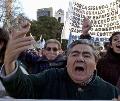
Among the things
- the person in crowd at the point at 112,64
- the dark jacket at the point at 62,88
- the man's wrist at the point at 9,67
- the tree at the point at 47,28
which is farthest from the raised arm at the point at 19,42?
the tree at the point at 47,28

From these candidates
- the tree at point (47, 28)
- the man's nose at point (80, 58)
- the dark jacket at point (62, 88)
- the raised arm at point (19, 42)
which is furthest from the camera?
the tree at point (47, 28)

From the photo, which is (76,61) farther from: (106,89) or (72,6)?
(72,6)

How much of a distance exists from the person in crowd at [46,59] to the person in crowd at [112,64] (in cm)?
47

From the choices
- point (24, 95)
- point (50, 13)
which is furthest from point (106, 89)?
point (50, 13)

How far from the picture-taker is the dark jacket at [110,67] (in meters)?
5.08

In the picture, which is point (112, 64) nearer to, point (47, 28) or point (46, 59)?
point (46, 59)

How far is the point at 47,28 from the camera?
57.0m

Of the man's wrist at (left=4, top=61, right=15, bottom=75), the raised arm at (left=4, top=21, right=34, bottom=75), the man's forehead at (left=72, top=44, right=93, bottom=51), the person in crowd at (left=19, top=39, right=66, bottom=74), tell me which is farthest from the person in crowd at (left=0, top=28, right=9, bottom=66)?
the raised arm at (left=4, top=21, right=34, bottom=75)

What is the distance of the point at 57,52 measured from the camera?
622cm

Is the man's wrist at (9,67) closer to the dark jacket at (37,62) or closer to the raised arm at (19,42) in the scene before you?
the raised arm at (19,42)

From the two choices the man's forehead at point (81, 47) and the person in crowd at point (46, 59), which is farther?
the person in crowd at point (46, 59)

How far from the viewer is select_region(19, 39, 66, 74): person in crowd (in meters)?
5.63

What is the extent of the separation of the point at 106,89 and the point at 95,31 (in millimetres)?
6992

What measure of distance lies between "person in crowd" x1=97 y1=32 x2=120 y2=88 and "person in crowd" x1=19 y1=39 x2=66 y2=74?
0.47m
